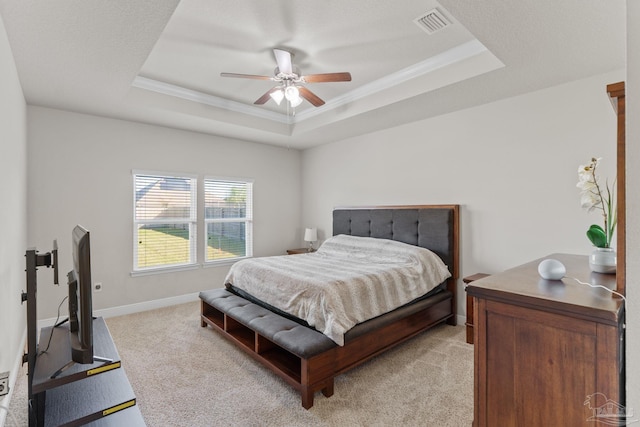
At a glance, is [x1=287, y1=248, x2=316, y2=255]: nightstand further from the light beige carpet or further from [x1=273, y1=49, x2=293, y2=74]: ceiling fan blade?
[x1=273, y1=49, x2=293, y2=74]: ceiling fan blade

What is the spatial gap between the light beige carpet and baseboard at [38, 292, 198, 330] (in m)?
0.79

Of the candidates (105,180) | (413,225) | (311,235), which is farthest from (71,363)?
(311,235)

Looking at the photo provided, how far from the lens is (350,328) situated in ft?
7.57

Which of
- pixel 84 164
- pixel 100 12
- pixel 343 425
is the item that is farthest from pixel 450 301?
pixel 84 164

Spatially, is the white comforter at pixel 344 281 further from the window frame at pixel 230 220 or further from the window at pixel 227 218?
the window at pixel 227 218

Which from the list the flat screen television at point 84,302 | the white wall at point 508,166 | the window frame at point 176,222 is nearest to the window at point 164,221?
the window frame at point 176,222

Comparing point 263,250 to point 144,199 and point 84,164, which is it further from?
point 84,164

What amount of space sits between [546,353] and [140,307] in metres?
4.38

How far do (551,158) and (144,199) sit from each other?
4784 mm

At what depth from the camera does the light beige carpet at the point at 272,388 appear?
198 centimetres

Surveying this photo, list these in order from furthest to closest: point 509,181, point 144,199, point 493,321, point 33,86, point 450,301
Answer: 1. point 144,199
2. point 450,301
3. point 509,181
4. point 33,86
5. point 493,321

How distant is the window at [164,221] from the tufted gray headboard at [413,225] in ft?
7.64

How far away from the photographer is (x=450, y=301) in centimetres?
354

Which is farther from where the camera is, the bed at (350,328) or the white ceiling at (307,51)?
the bed at (350,328)
